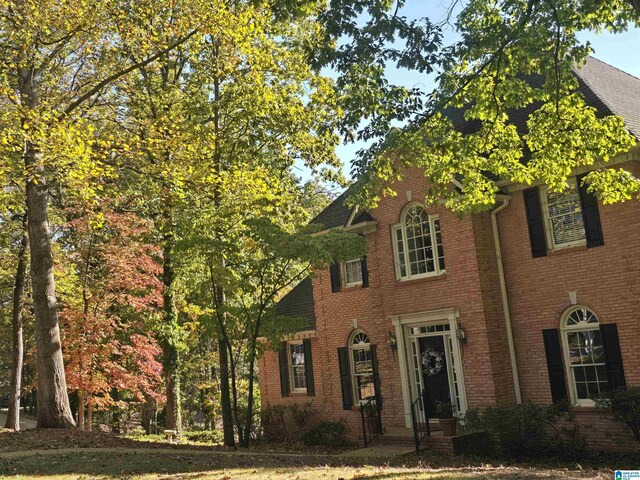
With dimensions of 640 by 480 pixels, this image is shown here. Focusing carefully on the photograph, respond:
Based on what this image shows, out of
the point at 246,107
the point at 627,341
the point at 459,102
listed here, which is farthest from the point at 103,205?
the point at 627,341

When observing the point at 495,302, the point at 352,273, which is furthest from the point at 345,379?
the point at 495,302

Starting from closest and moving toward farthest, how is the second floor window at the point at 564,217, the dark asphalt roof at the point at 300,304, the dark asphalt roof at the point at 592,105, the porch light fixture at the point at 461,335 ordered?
the second floor window at the point at 564,217
the dark asphalt roof at the point at 592,105
the porch light fixture at the point at 461,335
the dark asphalt roof at the point at 300,304

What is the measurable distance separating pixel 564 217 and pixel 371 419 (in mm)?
7917

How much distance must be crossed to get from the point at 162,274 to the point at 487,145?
1440 cm

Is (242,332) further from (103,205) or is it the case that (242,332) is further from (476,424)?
(103,205)

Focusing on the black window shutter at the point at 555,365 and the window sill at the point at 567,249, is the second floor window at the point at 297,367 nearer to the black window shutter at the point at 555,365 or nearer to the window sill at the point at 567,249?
the black window shutter at the point at 555,365

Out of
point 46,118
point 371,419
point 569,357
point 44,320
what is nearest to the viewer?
point 46,118

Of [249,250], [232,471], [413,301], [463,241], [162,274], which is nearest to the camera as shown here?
[232,471]

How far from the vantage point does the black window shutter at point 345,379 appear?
19156mm

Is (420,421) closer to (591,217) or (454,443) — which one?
(454,443)

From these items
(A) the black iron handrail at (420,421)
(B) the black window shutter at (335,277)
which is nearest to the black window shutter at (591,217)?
(A) the black iron handrail at (420,421)

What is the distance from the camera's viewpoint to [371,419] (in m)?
17.8

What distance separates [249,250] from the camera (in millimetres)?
18422

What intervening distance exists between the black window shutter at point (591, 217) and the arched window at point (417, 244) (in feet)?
12.6
